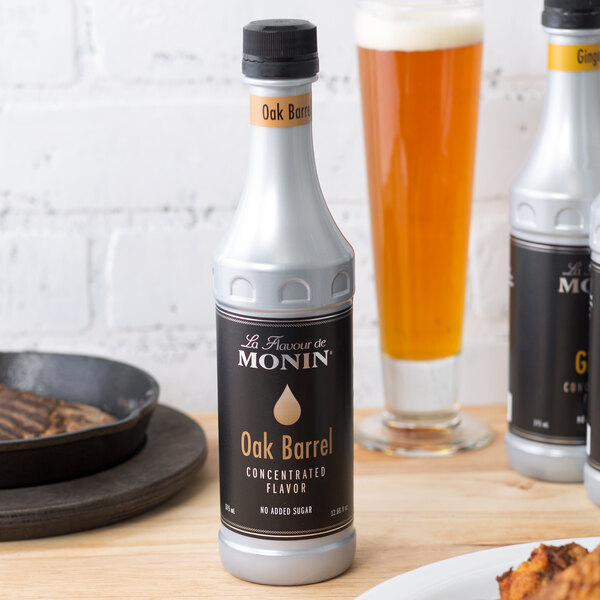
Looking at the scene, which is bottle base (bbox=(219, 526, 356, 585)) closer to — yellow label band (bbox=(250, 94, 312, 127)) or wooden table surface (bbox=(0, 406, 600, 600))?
wooden table surface (bbox=(0, 406, 600, 600))

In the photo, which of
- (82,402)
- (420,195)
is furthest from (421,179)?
(82,402)

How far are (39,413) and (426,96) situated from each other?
42cm

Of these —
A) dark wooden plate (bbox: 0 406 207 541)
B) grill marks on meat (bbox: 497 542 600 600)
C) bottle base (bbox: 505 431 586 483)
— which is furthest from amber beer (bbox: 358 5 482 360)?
grill marks on meat (bbox: 497 542 600 600)

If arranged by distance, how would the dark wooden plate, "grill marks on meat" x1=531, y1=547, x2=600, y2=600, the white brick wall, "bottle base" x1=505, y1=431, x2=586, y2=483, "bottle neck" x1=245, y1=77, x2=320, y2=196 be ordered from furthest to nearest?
the white brick wall < "bottle base" x1=505, y1=431, x2=586, y2=483 < the dark wooden plate < "bottle neck" x1=245, y1=77, x2=320, y2=196 < "grill marks on meat" x1=531, y1=547, x2=600, y2=600

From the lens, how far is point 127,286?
1114mm

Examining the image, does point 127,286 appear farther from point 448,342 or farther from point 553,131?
point 553,131

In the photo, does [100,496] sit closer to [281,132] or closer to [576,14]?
[281,132]

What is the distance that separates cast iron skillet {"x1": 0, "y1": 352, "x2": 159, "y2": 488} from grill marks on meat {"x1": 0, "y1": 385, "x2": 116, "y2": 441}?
1.2 inches

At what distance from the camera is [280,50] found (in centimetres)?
63

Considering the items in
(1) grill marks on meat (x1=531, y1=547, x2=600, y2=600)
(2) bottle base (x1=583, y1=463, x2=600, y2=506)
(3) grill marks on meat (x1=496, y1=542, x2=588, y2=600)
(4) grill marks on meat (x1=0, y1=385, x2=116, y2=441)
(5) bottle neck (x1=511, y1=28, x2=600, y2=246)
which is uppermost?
(5) bottle neck (x1=511, y1=28, x2=600, y2=246)

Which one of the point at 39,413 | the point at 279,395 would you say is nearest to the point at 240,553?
the point at 279,395

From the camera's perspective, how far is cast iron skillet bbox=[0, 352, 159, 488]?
0.79 metres

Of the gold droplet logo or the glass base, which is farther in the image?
the glass base

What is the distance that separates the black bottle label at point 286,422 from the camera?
0.68 m
